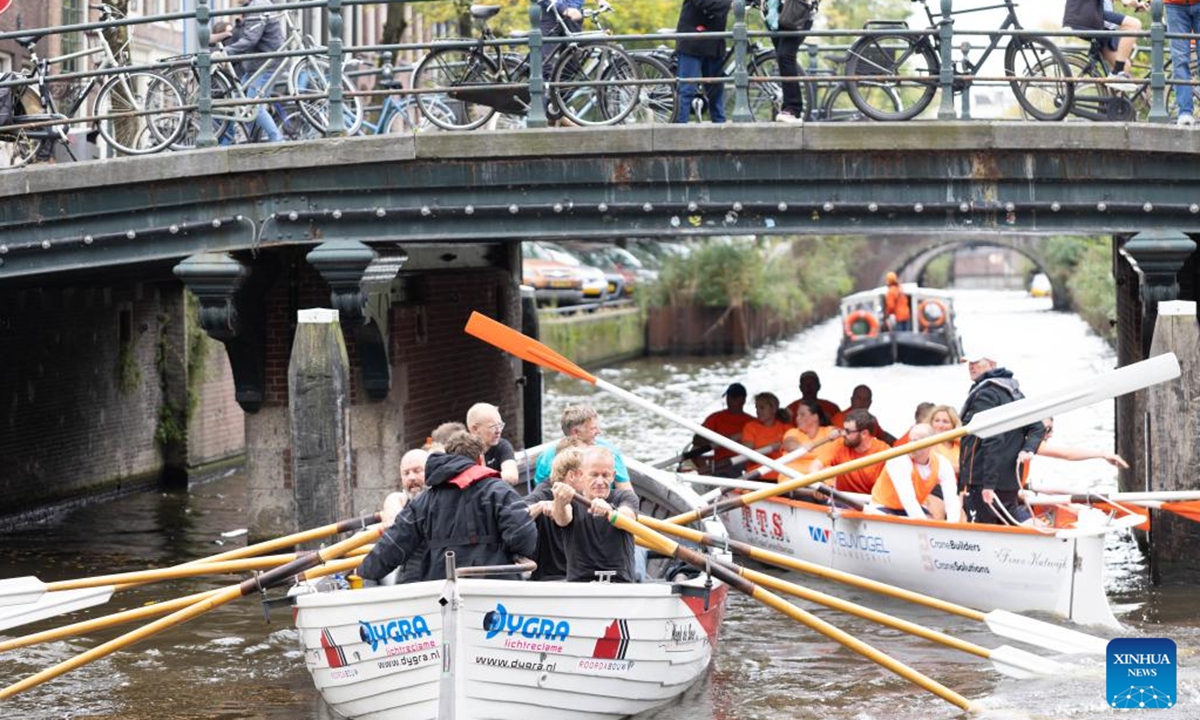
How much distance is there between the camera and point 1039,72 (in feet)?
51.9

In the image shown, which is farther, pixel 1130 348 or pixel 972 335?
pixel 972 335

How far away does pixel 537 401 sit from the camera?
77.5ft

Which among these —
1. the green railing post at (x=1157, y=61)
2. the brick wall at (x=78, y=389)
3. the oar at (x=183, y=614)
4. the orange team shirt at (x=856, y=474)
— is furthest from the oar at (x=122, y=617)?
the brick wall at (x=78, y=389)

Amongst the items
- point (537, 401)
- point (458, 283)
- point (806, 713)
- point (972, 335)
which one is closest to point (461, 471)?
point (806, 713)

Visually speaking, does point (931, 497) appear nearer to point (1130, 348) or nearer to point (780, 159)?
point (780, 159)

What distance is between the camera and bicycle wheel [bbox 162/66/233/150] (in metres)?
16.4

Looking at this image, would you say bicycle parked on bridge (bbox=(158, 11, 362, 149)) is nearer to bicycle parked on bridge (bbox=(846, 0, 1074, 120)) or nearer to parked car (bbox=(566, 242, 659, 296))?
bicycle parked on bridge (bbox=(846, 0, 1074, 120))

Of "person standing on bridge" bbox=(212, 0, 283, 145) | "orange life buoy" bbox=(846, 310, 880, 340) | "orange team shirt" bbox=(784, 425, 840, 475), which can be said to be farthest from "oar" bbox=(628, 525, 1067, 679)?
"orange life buoy" bbox=(846, 310, 880, 340)

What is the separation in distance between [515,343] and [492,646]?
4.90 m

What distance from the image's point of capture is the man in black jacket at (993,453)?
563 inches

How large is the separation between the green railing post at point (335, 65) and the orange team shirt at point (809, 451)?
15.8 feet

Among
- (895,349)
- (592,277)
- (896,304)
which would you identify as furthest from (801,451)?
(896,304)

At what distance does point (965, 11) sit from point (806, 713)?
6575 millimetres

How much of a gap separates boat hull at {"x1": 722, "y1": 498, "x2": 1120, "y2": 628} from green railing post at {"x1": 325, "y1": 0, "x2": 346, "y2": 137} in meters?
4.82
